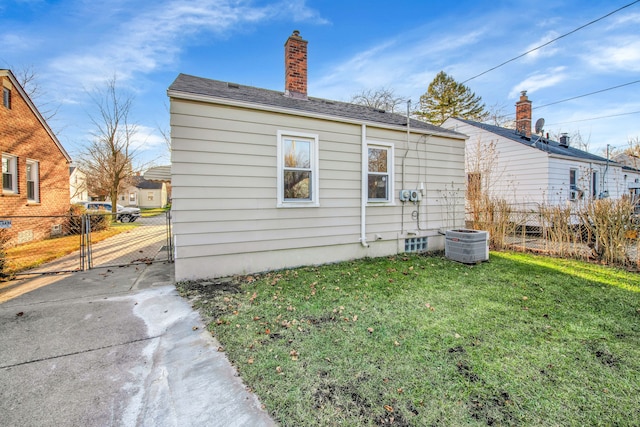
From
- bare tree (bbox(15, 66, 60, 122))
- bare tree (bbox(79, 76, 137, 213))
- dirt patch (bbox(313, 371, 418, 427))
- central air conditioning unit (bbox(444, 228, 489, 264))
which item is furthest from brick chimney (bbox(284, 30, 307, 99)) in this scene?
bare tree (bbox(15, 66, 60, 122))

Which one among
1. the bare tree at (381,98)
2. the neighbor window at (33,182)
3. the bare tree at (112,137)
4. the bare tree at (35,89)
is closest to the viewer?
the neighbor window at (33,182)

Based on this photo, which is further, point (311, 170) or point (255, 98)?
point (311, 170)

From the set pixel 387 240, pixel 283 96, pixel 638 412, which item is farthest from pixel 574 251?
pixel 283 96

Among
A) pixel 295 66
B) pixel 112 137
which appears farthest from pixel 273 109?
pixel 112 137

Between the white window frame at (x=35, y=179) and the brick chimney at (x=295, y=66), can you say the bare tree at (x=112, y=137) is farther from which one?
the brick chimney at (x=295, y=66)

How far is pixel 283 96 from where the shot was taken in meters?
6.73

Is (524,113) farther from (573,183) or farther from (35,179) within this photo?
(35,179)

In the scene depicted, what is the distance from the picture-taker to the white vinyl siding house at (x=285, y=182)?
4852 millimetres

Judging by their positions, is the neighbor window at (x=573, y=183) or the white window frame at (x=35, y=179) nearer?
the white window frame at (x=35, y=179)

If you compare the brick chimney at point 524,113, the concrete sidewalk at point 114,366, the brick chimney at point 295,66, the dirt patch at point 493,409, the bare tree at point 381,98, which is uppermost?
the bare tree at point 381,98

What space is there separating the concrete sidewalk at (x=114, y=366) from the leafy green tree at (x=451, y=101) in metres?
26.6

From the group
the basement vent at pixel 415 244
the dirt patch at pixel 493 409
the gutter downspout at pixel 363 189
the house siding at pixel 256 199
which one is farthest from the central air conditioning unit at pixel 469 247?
the dirt patch at pixel 493 409

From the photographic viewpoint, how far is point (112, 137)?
1816 centimetres

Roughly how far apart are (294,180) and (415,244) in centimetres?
386
